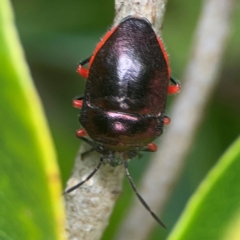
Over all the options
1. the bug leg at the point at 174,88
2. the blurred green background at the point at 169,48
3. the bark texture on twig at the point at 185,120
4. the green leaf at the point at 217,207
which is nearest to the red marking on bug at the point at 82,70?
the bug leg at the point at 174,88

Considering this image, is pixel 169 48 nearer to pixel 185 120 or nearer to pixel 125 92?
pixel 185 120

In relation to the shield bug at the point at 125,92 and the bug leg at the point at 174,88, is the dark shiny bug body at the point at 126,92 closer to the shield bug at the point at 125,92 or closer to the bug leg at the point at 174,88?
the shield bug at the point at 125,92

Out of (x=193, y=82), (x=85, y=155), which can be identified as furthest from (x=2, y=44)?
(x=193, y=82)

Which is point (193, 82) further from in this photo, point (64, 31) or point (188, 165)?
point (64, 31)

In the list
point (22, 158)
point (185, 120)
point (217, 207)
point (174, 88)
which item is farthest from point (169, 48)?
point (22, 158)

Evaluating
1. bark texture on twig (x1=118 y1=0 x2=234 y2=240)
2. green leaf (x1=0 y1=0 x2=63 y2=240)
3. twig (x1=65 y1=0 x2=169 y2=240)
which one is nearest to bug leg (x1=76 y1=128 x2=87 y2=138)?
twig (x1=65 y1=0 x2=169 y2=240)

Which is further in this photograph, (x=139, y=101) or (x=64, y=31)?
(x=64, y=31)

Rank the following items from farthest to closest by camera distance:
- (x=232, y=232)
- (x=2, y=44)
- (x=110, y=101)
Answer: (x=110, y=101) → (x=232, y=232) → (x=2, y=44)

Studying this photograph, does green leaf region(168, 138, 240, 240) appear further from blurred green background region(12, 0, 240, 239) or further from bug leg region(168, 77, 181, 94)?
blurred green background region(12, 0, 240, 239)
